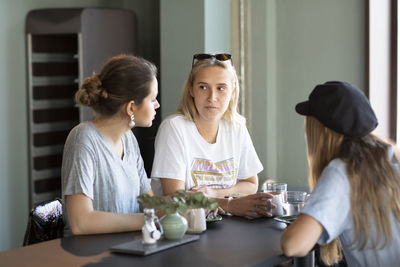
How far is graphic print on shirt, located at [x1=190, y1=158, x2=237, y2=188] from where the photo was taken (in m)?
2.67

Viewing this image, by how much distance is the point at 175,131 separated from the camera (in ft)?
8.84

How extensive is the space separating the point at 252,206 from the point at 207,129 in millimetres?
625

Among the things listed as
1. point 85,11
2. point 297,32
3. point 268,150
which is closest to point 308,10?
point 297,32

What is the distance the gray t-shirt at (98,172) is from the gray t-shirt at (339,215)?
83cm

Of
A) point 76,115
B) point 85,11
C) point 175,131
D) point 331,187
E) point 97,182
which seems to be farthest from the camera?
point 76,115

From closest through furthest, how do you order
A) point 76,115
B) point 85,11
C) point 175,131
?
point 175,131 < point 85,11 < point 76,115

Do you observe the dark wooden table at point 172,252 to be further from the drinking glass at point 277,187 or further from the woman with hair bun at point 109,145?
the drinking glass at point 277,187

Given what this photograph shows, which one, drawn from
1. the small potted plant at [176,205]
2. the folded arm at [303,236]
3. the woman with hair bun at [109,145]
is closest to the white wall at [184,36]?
the woman with hair bun at [109,145]

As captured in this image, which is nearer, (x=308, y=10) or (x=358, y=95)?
(x=358, y=95)

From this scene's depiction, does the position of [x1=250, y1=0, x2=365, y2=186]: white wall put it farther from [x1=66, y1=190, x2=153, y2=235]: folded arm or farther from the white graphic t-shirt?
[x1=66, y1=190, x2=153, y2=235]: folded arm

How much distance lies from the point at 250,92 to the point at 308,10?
78 centimetres

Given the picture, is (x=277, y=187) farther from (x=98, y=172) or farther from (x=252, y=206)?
(x=98, y=172)

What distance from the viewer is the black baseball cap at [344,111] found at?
5.64 feet

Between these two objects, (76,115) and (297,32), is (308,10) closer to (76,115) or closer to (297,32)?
(297,32)
